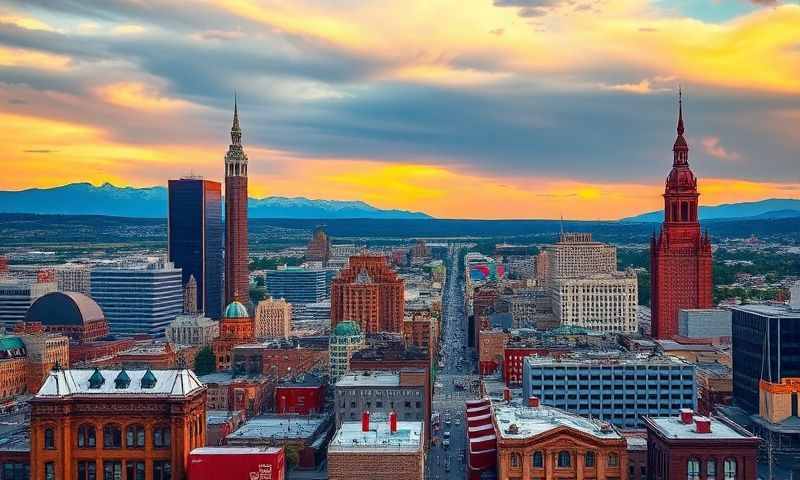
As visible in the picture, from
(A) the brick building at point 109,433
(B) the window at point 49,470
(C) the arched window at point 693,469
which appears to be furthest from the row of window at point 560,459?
(B) the window at point 49,470

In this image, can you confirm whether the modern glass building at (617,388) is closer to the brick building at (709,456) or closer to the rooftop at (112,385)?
the brick building at (709,456)

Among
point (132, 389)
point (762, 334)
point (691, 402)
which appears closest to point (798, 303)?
point (762, 334)

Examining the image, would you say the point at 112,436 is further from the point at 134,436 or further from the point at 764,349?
the point at 764,349

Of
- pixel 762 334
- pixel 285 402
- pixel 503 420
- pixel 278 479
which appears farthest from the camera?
pixel 285 402

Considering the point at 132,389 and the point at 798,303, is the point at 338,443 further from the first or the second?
the point at 798,303

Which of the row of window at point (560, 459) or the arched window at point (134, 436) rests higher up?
the arched window at point (134, 436)

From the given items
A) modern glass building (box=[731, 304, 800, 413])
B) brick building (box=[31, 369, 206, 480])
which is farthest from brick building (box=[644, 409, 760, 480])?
modern glass building (box=[731, 304, 800, 413])
